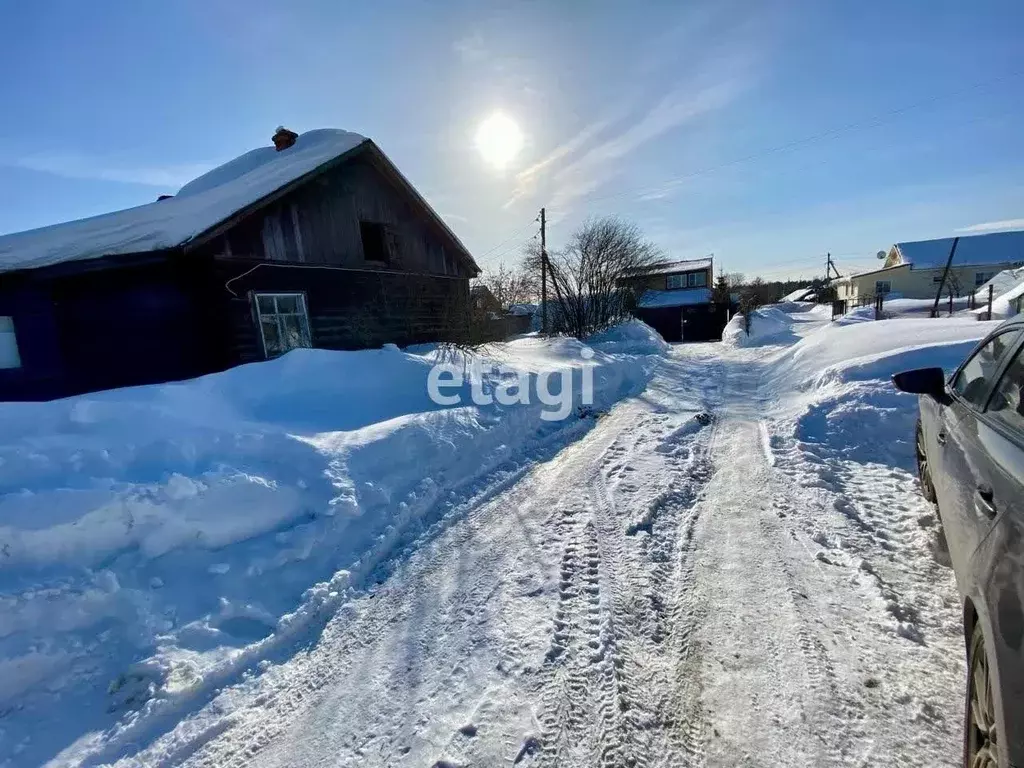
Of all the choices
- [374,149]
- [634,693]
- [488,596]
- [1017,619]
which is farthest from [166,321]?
[1017,619]

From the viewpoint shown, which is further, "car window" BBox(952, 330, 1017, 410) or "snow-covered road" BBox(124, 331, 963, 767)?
"car window" BBox(952, 330, 1017, 410)

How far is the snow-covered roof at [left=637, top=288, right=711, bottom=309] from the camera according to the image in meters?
36.3

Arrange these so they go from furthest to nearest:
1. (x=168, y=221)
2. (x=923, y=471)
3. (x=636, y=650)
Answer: (x=168, y=221), (x=923, y=471), (x=636, y=650)

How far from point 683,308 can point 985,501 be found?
34754mm

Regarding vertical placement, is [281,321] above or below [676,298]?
below

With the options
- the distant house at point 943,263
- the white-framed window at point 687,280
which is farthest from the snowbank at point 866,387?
the distant house at point 943,263

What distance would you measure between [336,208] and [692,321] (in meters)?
27.9

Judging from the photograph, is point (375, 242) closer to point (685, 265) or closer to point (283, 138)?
point (283, 138)

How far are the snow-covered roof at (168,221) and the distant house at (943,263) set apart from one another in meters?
46.6

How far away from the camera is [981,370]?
267cm

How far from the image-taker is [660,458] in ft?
18.1

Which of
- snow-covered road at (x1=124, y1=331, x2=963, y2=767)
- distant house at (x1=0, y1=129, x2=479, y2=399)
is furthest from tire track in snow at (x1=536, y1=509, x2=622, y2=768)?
distant house at (x1=0, y1=129, x2=479, y2=399)

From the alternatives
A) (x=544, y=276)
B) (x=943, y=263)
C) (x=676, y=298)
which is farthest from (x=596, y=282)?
(x=943, y=263)

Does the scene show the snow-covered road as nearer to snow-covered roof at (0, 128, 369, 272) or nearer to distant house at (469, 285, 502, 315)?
snow-covered roof at (0, 128, 369, 272)
